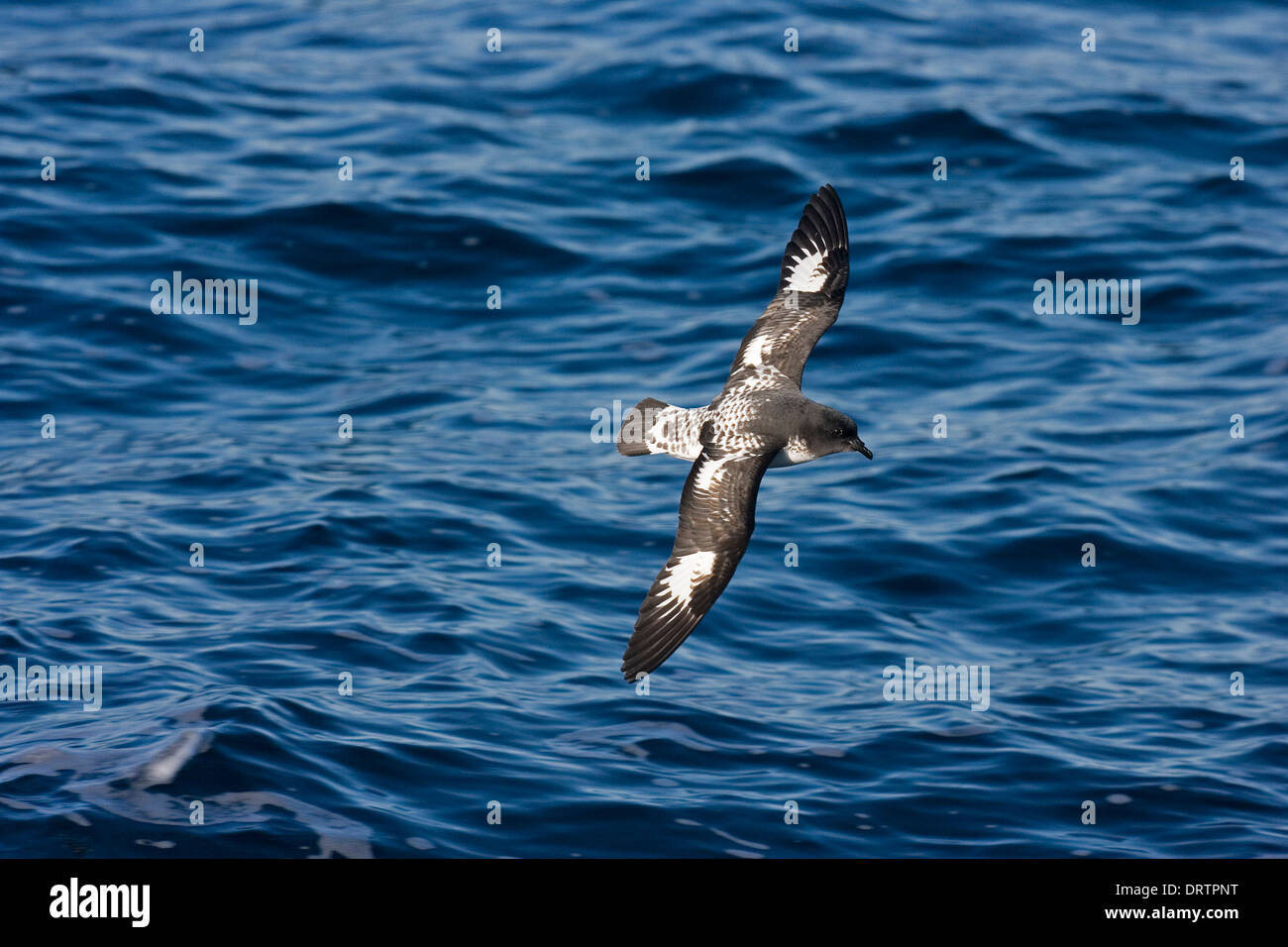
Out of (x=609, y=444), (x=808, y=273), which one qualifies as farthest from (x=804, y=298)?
(x=609, y=444)

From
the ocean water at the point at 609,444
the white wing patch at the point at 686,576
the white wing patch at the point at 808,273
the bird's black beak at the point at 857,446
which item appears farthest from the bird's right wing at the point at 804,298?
the ocean water at the point at 609,444

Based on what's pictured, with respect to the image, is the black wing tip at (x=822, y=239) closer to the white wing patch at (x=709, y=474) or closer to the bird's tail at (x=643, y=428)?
the bird's tail at (x=643, y=428)

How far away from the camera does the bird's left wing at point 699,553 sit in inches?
318

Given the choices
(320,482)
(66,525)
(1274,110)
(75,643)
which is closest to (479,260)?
(320,482)

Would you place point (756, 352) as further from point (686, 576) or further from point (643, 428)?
point (686, 576)

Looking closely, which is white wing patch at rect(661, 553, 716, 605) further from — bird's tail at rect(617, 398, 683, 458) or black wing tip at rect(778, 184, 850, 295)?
black wing tip at rect(778, 184, 850, 295)

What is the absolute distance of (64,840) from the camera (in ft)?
27.9

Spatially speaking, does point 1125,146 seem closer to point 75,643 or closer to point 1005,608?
point 1005,608

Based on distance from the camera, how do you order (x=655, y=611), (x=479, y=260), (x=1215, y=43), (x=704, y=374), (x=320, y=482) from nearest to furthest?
(x=655, y=611)
(x=320, y=482)
(x=704, y=374)
(x=479, y=260)
(x=1215, y=43)

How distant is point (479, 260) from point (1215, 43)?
10.8 meters

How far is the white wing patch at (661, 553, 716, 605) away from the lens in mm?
8180

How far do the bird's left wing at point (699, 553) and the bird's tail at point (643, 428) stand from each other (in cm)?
68

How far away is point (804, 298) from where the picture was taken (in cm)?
1019

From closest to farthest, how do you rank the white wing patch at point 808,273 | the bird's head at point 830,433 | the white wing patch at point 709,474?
the white wing patch at point 709,474, the bird's head at point 830,433, the white wing patch at point 808,273
